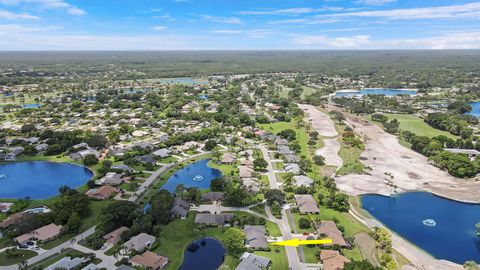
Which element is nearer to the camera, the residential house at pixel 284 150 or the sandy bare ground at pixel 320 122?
the residential house at pixel 284 150

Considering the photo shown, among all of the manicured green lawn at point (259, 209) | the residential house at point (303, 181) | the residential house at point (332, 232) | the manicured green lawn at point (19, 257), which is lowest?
the manicured green lawn at point (19, 257)

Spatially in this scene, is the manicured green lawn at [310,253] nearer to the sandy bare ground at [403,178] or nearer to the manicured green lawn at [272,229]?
the manicured green lawn at [272,229]

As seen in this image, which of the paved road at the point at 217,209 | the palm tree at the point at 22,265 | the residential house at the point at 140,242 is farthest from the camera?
the paved road at the point at 217,209

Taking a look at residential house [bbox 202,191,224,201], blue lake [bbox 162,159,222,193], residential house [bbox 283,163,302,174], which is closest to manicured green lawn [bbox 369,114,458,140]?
residential house [bbox 283,163,302,174]

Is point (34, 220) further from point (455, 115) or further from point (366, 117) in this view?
point (455, 115)

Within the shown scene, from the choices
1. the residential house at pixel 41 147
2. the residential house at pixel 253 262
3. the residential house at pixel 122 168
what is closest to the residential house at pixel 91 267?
the residential house at pixel 253 262

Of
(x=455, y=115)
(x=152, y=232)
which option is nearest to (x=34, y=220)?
(x=152, y=232)

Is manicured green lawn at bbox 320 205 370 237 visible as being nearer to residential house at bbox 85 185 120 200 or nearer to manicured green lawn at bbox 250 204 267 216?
manicured green lawn at bbox 250 204 267 216
